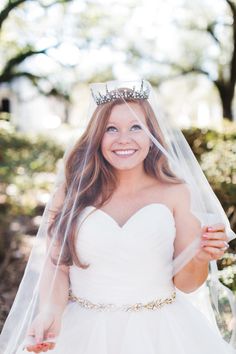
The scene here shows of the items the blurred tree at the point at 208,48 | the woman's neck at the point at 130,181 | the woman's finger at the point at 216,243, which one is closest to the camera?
the woman's finger at the point at 216,243

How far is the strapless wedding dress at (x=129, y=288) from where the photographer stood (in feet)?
8.19

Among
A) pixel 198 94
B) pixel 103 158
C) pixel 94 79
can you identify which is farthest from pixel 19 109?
pixel 103 158

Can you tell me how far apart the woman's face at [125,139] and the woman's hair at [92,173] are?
0.10 feet

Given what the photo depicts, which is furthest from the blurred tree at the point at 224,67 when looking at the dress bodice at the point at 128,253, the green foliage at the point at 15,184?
the dress bodice at the point at 128,253

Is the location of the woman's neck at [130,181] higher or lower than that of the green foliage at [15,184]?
higher

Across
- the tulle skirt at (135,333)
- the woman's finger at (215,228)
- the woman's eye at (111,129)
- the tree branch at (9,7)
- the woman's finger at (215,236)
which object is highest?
the tree branch at (9,7)

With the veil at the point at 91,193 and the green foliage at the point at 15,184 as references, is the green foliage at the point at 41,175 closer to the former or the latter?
the green foliage at the point at 15,184

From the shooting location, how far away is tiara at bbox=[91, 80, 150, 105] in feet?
8.45

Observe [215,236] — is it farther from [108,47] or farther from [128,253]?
[108,47]

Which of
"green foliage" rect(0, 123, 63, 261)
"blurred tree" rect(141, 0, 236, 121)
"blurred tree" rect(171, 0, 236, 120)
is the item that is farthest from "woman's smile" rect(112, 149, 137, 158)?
"blurred tree" rect(171, 0, 236, 120)

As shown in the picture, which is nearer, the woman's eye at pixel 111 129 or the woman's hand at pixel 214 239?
the woman's hand at pixel 214 239

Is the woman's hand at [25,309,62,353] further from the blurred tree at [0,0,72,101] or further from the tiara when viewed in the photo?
the blurred tree at [0,0,72,101]

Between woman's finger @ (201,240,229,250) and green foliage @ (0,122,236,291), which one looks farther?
green foliage @ (0,122,236,291)

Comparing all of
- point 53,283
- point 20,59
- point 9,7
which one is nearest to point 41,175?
point 53,283
